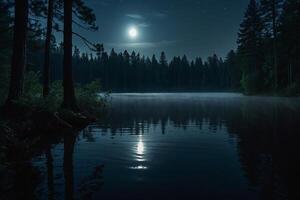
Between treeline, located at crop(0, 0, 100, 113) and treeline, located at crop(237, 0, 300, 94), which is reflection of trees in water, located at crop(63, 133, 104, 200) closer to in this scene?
treeline, located at crop(0, 0, 100, 113)

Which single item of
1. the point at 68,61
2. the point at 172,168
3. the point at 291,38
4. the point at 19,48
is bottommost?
the point at 172,168

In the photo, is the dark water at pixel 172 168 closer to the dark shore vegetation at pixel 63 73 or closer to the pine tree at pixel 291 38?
the dark shore vegetation at pixel 63 73

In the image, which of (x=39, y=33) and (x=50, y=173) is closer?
(x=50, y=173)

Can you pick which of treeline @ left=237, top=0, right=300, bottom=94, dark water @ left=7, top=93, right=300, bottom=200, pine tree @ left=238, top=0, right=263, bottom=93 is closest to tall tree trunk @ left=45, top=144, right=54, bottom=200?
dark water @ left=7, top=93, right=300, bottom=200

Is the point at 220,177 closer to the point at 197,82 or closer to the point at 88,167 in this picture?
the point at 88,167

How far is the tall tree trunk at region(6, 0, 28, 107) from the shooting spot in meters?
13.1

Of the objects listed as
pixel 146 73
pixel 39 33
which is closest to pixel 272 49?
pixel 39 33

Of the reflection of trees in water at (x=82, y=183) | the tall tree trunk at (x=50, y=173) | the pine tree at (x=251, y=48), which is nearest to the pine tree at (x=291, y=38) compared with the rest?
the pine tree at (x=251, y=48)

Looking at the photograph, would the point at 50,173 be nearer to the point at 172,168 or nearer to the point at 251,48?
the point at 172,168

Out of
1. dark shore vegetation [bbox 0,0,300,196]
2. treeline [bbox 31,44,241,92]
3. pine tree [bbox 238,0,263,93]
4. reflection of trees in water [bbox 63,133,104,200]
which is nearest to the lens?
reflection of trees in water [bbox 63,133,104,200]

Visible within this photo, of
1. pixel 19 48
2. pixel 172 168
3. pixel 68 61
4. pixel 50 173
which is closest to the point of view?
pixel 50 173

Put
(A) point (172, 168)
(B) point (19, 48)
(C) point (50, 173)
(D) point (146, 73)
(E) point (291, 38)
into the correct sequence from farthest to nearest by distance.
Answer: (D) point (146, 73) < (E) point (291, 38) < (B) point (19, 48) < (A) point (172, 168) < (C) point (50, 173)

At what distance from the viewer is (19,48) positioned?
1343cm

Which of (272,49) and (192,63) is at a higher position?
(192,63)
